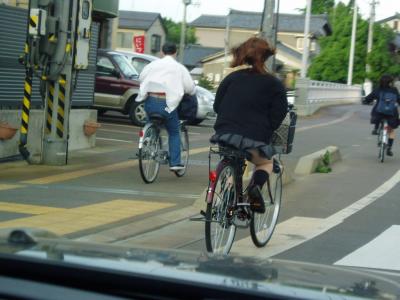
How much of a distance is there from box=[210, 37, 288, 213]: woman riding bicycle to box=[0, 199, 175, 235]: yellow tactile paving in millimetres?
1821

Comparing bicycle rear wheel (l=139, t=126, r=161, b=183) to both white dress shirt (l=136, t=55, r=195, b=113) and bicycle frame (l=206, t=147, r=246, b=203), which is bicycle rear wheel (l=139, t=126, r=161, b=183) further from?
bicycle frame (l=206, t=147, r=246, b=203)

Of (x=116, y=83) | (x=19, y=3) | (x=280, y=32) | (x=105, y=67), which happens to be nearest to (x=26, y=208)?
(x=19, y=3)

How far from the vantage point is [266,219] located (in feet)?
26.5

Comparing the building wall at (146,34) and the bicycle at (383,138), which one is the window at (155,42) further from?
the bicycle at (383,138)

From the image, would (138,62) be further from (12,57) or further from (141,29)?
(141,29)

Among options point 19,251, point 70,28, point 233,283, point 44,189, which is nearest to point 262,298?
point 233,283

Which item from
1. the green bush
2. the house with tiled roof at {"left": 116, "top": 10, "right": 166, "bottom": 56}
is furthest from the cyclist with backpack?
the house with tiled roof at {"left": 116, "top": 10, "right": 166, "bottom": 56}

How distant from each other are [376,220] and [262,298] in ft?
24.3

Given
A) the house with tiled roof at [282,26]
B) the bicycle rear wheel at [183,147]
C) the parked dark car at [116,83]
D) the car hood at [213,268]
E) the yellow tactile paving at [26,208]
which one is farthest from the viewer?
the house with tiled roof at [282,26]

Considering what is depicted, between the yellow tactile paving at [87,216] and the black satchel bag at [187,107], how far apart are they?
1.98 meters

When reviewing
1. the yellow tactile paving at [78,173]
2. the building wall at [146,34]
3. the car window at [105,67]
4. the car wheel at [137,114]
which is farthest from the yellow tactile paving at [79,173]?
the building wall at [146,34]

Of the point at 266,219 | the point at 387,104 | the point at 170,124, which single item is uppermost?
the point at 387,104

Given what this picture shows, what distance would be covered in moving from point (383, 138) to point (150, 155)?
5.79m

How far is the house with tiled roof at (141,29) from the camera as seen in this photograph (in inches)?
3361
